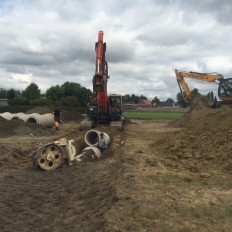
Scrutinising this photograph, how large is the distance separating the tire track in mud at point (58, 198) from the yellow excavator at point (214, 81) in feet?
97.3

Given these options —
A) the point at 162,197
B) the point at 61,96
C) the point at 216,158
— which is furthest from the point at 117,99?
the point at 61,96

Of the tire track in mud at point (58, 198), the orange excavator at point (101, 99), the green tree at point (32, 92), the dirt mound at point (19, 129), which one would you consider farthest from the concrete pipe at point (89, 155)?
the green tree at point (32, 92)

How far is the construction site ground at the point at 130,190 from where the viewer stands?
6.49 meters

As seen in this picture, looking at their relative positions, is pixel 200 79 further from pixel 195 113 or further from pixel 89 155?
pixel 89 155

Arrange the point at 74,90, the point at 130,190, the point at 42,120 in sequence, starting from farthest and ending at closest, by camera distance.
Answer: the point at 74,90
the point at 42,120
the point at 130,190

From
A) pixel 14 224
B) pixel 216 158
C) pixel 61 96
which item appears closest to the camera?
pixel 14 224

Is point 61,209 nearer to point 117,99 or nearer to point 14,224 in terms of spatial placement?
point 14,224

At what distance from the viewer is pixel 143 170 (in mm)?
11391

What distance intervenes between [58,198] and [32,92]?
90881 mm

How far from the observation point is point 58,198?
28.9 feet

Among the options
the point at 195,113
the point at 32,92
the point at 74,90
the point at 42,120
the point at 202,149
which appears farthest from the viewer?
the point at 74,90

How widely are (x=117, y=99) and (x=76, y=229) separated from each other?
2194 cm

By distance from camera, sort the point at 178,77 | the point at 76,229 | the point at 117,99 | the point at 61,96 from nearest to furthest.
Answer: the point at 76,229 < the point at 117,99 < the point at 178,77 < the point at 61,96

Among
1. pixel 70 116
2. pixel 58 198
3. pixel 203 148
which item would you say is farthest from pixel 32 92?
pixel 58 198
